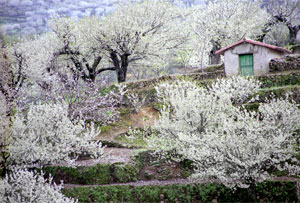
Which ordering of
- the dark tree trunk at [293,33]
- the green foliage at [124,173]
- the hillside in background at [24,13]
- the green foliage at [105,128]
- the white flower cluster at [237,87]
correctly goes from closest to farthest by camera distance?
the hillside in background at [24,13] → the green foliage at [124,173] → the white flower cluster at [237,87] → the green foliage at [105,128] → the dark tree trunk at [293,33]

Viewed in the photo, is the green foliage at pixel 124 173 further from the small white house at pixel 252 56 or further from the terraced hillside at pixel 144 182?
the small white house at pixel 252 56

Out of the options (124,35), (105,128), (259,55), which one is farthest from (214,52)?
(105,128)

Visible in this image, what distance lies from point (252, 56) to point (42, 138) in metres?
9.37

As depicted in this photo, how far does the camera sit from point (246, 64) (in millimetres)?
11297

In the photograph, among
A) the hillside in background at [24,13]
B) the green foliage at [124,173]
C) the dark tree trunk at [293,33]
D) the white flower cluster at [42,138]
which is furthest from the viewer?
the dark tree trunk at [293,33]

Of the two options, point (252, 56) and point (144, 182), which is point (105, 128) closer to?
point (144, 182)

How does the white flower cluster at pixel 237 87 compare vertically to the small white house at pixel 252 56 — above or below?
below

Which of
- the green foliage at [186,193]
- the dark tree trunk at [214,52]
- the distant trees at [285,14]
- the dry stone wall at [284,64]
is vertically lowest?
the green foliage at [186,193]

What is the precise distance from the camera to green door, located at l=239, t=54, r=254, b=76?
1117 cm

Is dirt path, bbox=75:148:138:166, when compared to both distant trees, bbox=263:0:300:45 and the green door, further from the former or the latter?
distant trees, bbox=263:0:300:45

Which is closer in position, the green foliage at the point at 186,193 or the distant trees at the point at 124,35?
the green foliage at the point at 186,193

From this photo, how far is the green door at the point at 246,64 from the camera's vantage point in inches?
Result: 440

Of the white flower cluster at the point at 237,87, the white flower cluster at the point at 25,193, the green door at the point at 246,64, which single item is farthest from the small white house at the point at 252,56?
the white flower cluster at the point at 25,193

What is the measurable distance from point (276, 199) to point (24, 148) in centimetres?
561
